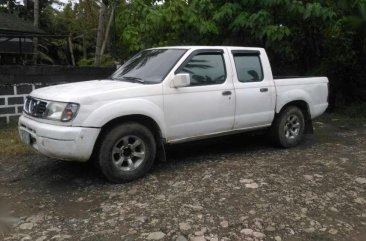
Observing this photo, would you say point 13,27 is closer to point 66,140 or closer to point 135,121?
point 135,121

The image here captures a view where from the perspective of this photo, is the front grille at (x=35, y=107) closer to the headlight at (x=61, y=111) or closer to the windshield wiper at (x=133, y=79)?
the headlight at (x=61, y=111)

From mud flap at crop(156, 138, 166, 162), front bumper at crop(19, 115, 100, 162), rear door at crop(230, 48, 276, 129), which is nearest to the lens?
front bumper at crop(19, 115, 100, 162)

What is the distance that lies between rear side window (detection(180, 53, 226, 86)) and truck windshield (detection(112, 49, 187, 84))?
207 mm

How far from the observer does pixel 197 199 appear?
4.96m

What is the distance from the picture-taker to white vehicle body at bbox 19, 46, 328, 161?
16.5 ft

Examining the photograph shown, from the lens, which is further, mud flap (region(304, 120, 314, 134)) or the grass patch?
mud flap (region(304, 120, 314, 134))

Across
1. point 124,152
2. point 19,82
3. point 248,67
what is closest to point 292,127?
point 248,67

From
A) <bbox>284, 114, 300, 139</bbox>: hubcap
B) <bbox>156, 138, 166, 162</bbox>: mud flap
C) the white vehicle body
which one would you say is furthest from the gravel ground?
the white vehicle body

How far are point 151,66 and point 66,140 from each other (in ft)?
5.74

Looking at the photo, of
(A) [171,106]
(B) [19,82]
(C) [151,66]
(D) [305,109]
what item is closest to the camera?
(A) [171,106]

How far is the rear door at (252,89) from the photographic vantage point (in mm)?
6539

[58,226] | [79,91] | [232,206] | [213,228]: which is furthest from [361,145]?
[58,226]

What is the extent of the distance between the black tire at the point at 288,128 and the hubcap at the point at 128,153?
257 cm

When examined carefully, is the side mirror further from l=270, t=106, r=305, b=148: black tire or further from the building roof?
the building roof
